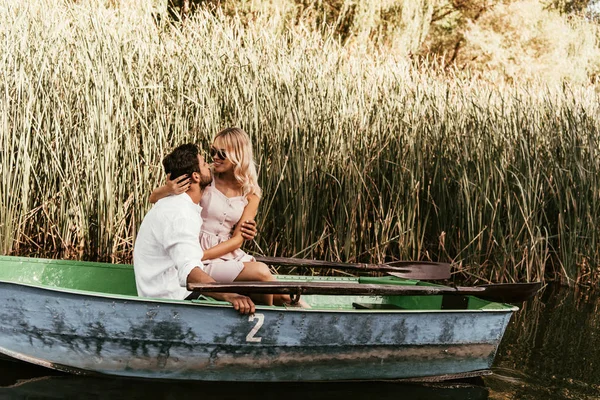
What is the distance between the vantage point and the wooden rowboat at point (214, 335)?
3.95m

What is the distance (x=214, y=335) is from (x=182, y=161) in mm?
917

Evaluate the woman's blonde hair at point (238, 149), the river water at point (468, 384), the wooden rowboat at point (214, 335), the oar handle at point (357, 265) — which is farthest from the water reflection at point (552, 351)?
the woman's blonde hair at point (238, 149)

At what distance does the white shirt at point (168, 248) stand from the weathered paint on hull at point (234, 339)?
0.22 meters

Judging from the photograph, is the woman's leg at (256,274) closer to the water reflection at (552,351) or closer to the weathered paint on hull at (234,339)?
the weathered paint on hull at (234,339)

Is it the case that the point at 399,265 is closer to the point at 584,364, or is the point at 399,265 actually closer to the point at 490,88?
the point at 584,364

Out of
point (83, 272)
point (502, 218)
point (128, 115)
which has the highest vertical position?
point (128, 115)

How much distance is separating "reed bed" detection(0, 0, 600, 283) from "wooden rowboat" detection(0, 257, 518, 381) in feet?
4.47

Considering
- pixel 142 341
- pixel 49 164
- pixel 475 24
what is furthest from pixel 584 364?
pixel 475 24

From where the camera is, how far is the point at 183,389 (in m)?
4.14

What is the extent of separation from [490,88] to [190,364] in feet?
15.9

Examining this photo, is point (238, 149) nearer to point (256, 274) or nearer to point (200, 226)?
point (200, 226)

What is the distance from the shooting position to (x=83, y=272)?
16.2 feet

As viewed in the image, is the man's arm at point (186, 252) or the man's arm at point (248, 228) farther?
the man's arm at point (248, 228)

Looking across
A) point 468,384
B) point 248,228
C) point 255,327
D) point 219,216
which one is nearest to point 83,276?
point 219,216
